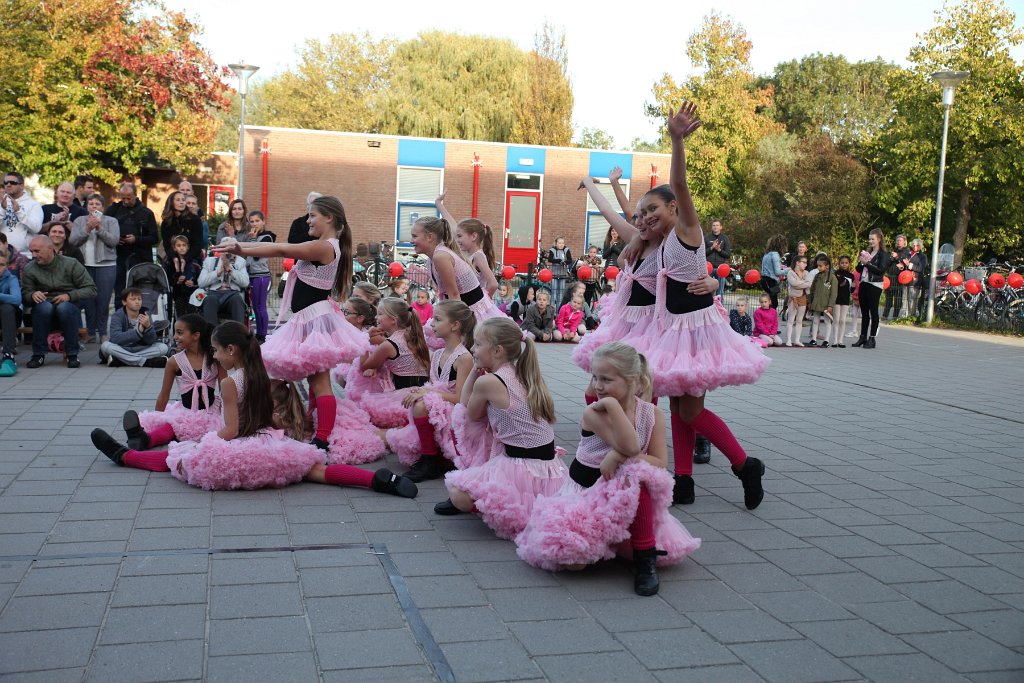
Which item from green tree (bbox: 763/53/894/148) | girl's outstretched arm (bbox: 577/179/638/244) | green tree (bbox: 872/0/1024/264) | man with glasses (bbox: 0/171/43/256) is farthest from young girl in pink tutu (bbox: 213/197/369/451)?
green tree (bbox: 763/53/894/148)

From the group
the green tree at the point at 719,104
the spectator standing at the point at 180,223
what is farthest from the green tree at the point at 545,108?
the spectator standing at the point at 180,223

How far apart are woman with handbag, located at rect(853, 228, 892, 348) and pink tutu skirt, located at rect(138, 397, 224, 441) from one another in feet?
40.3

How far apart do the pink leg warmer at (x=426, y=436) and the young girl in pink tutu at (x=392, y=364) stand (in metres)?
0.99

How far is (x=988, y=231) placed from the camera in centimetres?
3319

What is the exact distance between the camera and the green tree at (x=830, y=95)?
4881 centimetres

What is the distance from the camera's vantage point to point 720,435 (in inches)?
214

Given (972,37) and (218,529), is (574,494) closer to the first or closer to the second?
(218,529)

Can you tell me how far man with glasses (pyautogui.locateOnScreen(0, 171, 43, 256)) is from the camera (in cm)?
1147

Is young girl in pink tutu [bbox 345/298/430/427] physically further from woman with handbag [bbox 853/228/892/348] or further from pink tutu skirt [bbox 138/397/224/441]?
woman with handbag [bbox 853/228/892/348]

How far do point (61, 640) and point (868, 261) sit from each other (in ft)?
48.3

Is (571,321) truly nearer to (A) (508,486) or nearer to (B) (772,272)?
(B) (772,272)

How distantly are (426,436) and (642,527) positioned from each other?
7.11ft

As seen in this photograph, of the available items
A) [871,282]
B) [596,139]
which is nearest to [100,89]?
[871,282]

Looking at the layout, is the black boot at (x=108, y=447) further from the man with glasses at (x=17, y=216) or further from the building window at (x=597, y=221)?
the building window at (x=597, y=221)
